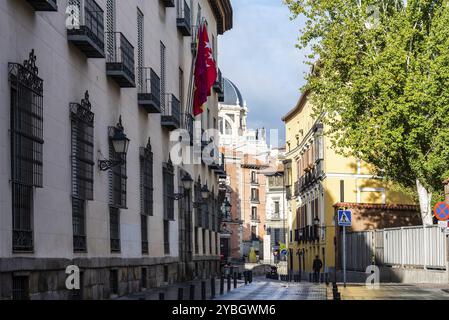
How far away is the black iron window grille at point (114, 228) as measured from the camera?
2594cm

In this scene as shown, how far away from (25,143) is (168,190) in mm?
18582

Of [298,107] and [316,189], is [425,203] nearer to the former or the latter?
[316,189]

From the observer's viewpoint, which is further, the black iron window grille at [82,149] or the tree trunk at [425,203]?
the tree trunk at [425,203]

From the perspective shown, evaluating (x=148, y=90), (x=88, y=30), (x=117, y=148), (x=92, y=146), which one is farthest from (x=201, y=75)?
(x=88, y=30)

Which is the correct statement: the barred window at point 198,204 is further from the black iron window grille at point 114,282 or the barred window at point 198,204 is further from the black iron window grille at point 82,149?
the black iron window grille at point 82,149

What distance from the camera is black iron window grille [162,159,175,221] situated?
3506cm

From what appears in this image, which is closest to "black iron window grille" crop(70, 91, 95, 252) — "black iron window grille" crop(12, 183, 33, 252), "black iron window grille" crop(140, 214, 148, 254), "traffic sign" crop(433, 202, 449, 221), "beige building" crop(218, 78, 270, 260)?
"black iron window grille" crop(12, 183, 33, 252)

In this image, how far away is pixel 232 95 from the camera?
16788cm

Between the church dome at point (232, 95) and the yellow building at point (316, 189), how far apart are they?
71.1 metres

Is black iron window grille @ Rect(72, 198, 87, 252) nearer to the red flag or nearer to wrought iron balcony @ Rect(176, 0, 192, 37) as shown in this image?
wrought iron balcony @ Rect(176, 0, 192, 37)

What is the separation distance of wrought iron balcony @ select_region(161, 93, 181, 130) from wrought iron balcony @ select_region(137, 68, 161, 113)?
274cm

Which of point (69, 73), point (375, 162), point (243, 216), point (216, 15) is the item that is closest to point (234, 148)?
point (243, 216)

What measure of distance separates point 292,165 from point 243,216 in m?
56.8

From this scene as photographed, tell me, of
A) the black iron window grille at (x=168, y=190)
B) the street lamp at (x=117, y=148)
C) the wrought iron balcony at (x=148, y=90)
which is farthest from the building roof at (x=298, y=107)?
the street lamp at (x=117, y=148)
